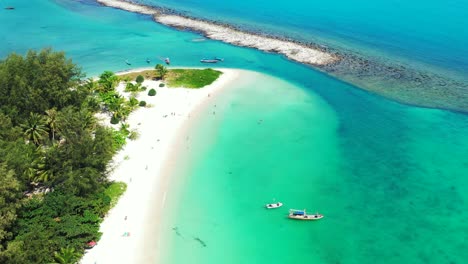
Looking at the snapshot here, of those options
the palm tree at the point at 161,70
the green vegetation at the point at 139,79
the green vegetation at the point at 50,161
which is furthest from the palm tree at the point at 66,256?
the palm tree at the point at 161,70

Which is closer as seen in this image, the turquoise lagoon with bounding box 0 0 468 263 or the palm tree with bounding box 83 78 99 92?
the turquoise lagoon with bounding box 0 0 468 263

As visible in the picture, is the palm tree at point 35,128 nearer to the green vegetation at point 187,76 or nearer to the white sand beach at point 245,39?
the green vegetation at point 187,76

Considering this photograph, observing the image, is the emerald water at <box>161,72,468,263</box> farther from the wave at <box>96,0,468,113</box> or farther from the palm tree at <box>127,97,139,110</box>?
the palm tree at <box>127,97,139,110</box>

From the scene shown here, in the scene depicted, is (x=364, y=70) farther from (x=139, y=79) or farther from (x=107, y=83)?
(x=107, y=83)

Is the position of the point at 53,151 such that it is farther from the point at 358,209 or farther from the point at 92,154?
the point at 358,209

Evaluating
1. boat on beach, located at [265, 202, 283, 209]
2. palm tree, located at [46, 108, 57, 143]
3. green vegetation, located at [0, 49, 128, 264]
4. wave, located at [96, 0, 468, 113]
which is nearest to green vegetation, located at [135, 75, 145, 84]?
green vegetation, located at [0, 49, 128, 264]

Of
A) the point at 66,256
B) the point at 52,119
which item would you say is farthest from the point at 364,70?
the point at 66,256

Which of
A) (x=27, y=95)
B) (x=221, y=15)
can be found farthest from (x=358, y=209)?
(x=221, y=15)
